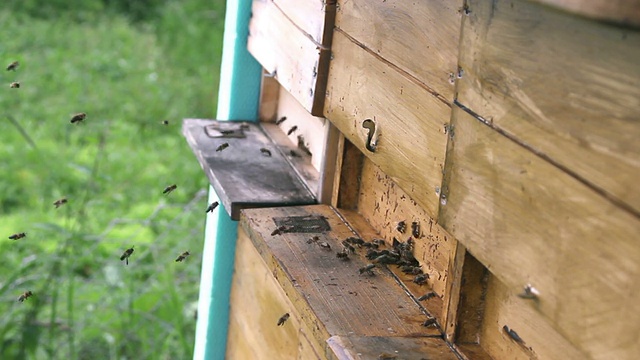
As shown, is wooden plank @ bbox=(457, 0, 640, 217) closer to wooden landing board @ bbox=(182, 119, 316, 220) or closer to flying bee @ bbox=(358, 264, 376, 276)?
flying bee @ bbox=(358, 264, 376, 276)

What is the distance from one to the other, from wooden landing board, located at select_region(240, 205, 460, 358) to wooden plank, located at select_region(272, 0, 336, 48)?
17.3 inches

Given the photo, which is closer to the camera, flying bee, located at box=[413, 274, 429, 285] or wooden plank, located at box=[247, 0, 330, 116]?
flying bee, located at box=[413, 274, 429, 285]

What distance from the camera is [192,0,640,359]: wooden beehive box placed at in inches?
42.6

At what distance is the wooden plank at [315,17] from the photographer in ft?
6.84

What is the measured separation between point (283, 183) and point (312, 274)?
1.97ft

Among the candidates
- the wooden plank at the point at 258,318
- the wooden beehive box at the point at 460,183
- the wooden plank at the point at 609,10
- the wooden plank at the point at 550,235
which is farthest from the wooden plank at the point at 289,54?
the wooden plank at the point at 609,10

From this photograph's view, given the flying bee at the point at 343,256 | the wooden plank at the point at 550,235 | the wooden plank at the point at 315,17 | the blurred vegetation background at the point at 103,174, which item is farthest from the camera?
the blurred vegetation background at the point at 103,174

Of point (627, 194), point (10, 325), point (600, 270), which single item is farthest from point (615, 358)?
point (10, 325)

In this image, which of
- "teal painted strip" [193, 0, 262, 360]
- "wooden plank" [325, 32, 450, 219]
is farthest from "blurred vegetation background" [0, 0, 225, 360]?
"wooden plank" [325, 32, 450, 219]

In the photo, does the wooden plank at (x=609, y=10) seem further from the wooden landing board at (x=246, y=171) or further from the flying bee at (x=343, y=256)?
the wooden landing board at (x=246, y=171)

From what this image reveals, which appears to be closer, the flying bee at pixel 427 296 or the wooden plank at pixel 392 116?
the wooden plank at pixel 392 116

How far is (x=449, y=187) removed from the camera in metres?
1.49

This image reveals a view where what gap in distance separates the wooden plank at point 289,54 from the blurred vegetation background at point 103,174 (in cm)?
81

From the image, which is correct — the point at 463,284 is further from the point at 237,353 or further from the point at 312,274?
the point at 237,353
